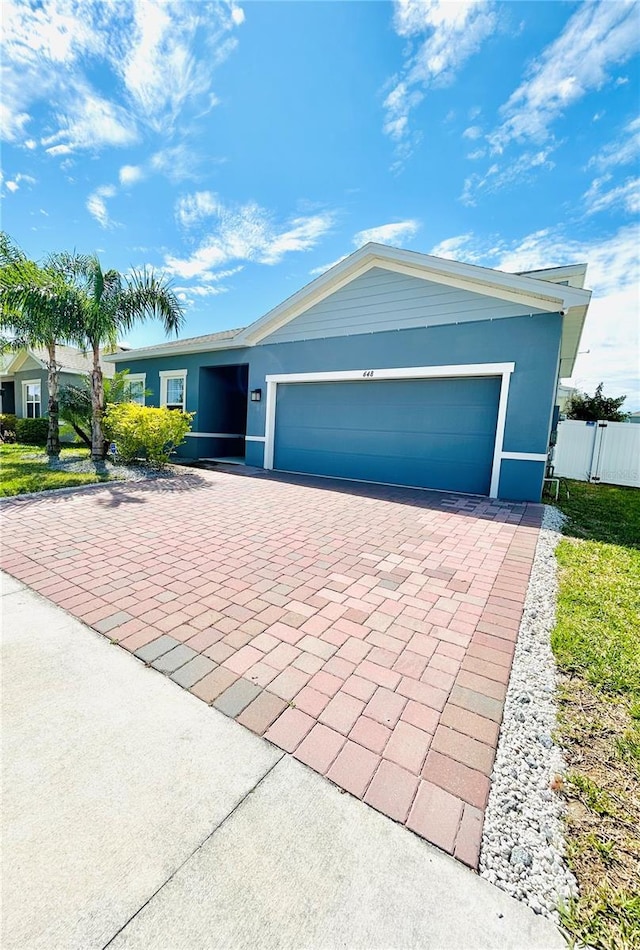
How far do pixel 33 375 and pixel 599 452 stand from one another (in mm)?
24479

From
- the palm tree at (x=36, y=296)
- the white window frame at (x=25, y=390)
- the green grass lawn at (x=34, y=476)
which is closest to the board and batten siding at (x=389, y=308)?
the palm tree at (x=36, y=296)

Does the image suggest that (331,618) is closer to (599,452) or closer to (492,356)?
(492,356)

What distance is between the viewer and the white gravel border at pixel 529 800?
1325mm

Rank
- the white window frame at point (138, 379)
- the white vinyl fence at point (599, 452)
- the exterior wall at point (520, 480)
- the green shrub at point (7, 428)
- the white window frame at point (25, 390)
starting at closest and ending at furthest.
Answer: the exterior wall at point (520, 480), the white vinyl fence at point (599, 452), the white window frame at point (138, 379), the green shrub at point (7, 428), the white window frame at point (25, 390)

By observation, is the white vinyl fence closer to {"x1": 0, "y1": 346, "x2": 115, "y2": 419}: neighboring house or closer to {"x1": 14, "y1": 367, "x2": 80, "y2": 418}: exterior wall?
{"x1": 0, "y1": 346, "x2": 115, "y2": 419}: neighboring house

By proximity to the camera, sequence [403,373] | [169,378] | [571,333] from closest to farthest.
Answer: [403,373], [571,333], [169,378]

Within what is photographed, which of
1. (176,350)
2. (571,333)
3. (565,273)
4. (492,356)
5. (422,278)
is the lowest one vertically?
(492,356)

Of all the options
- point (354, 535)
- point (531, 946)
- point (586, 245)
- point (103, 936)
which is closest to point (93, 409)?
point (354, 535)

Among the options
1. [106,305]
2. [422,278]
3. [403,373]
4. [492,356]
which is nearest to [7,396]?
[106,305]

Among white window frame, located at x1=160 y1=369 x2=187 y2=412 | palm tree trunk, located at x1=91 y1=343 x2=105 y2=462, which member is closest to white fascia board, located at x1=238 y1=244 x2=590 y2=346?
white window frame, located at x1=160 y1=369 x2=187 y2=412

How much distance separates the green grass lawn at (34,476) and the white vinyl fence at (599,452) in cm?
1249

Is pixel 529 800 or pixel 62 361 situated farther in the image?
pixel 62 361

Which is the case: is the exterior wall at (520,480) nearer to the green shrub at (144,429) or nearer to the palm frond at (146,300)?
the green shrub at (144,429)

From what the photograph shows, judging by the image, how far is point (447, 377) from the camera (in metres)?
8.05
